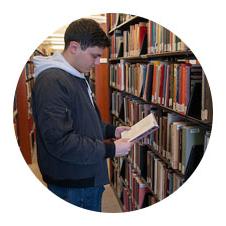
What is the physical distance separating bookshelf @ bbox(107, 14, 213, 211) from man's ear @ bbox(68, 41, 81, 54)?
1.65ft

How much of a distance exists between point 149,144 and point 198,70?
833 mm

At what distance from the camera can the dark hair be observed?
53.6 inches

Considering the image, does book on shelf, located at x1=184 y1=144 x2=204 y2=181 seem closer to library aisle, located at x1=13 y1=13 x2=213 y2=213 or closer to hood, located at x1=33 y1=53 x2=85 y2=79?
library aisle, located at x1=13 y1=13 x2=213 y2=213

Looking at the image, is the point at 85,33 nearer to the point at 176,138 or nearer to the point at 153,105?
the point at 176,138

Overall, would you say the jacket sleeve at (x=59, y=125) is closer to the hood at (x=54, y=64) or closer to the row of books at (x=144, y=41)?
the hood at (x=54, y=64)

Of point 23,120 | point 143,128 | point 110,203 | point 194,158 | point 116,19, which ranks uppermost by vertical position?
point 116,19

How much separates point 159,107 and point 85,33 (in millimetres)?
759

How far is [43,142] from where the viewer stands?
Result: 135 centimetres

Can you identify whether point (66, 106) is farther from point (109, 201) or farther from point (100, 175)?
point (109, 201)

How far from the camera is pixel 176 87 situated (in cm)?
161

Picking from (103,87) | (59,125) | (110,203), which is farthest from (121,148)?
(103,87)

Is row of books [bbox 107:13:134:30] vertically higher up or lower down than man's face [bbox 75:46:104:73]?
higher up

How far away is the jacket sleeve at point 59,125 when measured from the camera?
120 centimetres

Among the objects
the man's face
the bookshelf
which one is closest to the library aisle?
the bookshelf
